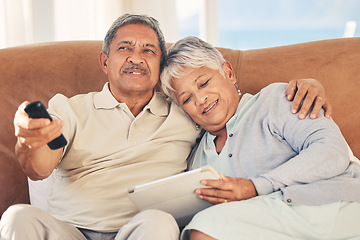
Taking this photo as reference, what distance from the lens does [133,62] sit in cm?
159

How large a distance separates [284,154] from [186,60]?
0.48 meters

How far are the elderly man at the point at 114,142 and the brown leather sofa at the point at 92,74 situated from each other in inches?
6.7

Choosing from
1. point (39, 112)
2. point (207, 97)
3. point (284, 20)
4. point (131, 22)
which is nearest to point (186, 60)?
point (207, 97)

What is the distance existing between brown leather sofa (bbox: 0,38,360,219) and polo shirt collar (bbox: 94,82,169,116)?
0.65ft

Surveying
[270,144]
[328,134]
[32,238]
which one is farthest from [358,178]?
[32,238]

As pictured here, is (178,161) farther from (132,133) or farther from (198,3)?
(198,3)

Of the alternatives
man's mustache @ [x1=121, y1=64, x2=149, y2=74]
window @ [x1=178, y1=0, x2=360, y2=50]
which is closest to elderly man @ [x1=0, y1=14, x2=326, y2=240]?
man's mustache @ [x1=121, y1=64, x2=149, y2=74]

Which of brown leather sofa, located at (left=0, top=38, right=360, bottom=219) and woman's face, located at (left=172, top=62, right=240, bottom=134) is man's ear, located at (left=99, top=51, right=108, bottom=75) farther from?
woman's face, located at (left=172, top=62, right=240, bottom=134)

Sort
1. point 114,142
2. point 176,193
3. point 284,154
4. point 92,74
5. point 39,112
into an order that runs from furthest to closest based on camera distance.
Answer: point 92,74 < point 114,142 < point 284,154 < point 176,193 < point 39,112

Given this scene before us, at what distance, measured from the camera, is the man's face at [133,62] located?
159 centimetres

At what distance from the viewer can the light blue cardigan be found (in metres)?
1.26

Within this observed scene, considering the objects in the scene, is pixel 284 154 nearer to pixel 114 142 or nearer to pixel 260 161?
pixel 260 161

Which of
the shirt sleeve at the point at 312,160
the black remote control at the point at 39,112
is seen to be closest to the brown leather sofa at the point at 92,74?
the shirt sleeve at the point at 312,160

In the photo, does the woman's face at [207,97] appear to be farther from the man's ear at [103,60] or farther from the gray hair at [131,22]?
the man's ear at [103,60]
